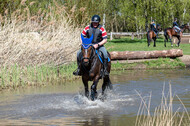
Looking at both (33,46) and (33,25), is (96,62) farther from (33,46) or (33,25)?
(33,25)

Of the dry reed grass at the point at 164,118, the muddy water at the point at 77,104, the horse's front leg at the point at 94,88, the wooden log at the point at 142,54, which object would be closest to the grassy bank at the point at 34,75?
the muddy water at the point at 77,104

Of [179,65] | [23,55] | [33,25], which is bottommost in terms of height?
[179,65]

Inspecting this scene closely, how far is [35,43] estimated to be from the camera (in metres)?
15.1

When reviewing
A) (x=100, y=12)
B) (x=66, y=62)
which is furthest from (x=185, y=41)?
(x=66, y=62)

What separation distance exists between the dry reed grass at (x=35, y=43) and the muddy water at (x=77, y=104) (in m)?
1.87

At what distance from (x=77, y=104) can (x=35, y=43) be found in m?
6.03

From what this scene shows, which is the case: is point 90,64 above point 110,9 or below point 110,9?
below

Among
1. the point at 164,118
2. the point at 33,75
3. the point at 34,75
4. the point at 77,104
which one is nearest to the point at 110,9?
the point at 34,75

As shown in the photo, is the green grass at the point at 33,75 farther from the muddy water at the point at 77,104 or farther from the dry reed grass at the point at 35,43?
the muddy water at the point at 77,104

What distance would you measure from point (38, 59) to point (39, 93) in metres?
3.46

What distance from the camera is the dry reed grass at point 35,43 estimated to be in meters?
13.9

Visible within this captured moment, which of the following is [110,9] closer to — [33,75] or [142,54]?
[142,54]

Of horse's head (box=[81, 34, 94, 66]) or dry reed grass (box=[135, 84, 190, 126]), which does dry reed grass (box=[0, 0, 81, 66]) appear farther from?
dry reed grass (box=[135, 84, 190, 126])

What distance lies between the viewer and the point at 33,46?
48.6 feet
